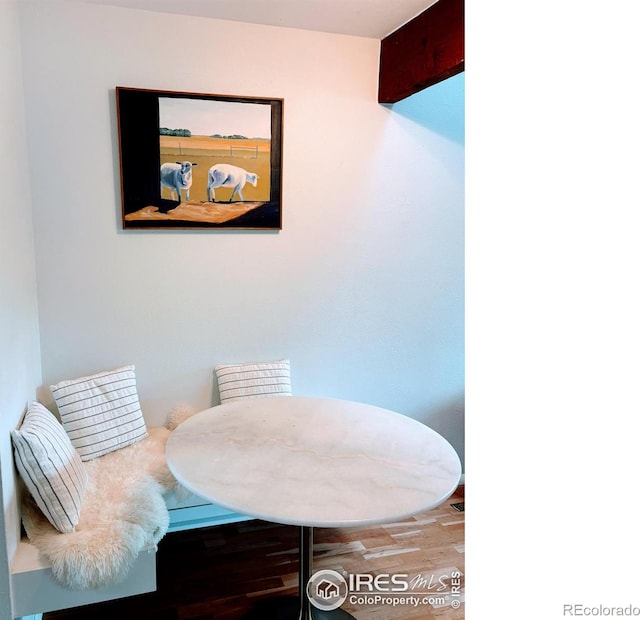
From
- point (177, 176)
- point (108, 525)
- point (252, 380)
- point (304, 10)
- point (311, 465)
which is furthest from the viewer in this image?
point (252, 380)

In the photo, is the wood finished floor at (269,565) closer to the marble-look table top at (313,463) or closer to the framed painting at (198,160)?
the marble-look table top at (313,463)

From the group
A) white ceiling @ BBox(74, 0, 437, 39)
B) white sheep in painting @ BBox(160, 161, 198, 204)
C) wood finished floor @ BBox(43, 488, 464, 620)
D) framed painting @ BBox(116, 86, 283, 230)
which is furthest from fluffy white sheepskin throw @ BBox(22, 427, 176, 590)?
white ceiling @ BBox(74, 0, 437, 39)

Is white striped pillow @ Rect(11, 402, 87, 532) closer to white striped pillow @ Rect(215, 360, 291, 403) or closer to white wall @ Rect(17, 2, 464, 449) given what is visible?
white wall @ Rect(17, 2, 464, 449)

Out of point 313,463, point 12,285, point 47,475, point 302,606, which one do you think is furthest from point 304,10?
point 302,606

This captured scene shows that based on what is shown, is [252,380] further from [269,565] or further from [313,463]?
[313,463]

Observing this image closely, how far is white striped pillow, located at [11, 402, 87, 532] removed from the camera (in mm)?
1854

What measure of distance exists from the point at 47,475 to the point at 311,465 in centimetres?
90

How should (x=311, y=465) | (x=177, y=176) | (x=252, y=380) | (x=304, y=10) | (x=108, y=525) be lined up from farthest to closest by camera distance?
(x=252, y=380) < (x=177, y=176) < (x=304, y=10) < (x=108, y=525) < (x=311, y=465)

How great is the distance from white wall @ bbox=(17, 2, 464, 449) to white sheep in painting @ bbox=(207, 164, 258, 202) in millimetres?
190

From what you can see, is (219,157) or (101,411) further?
(219,157)

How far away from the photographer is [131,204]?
100 inches

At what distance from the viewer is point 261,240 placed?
2.80 m

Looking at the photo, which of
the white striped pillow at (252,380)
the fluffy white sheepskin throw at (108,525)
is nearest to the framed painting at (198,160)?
the white striped pillow at (252,380)
